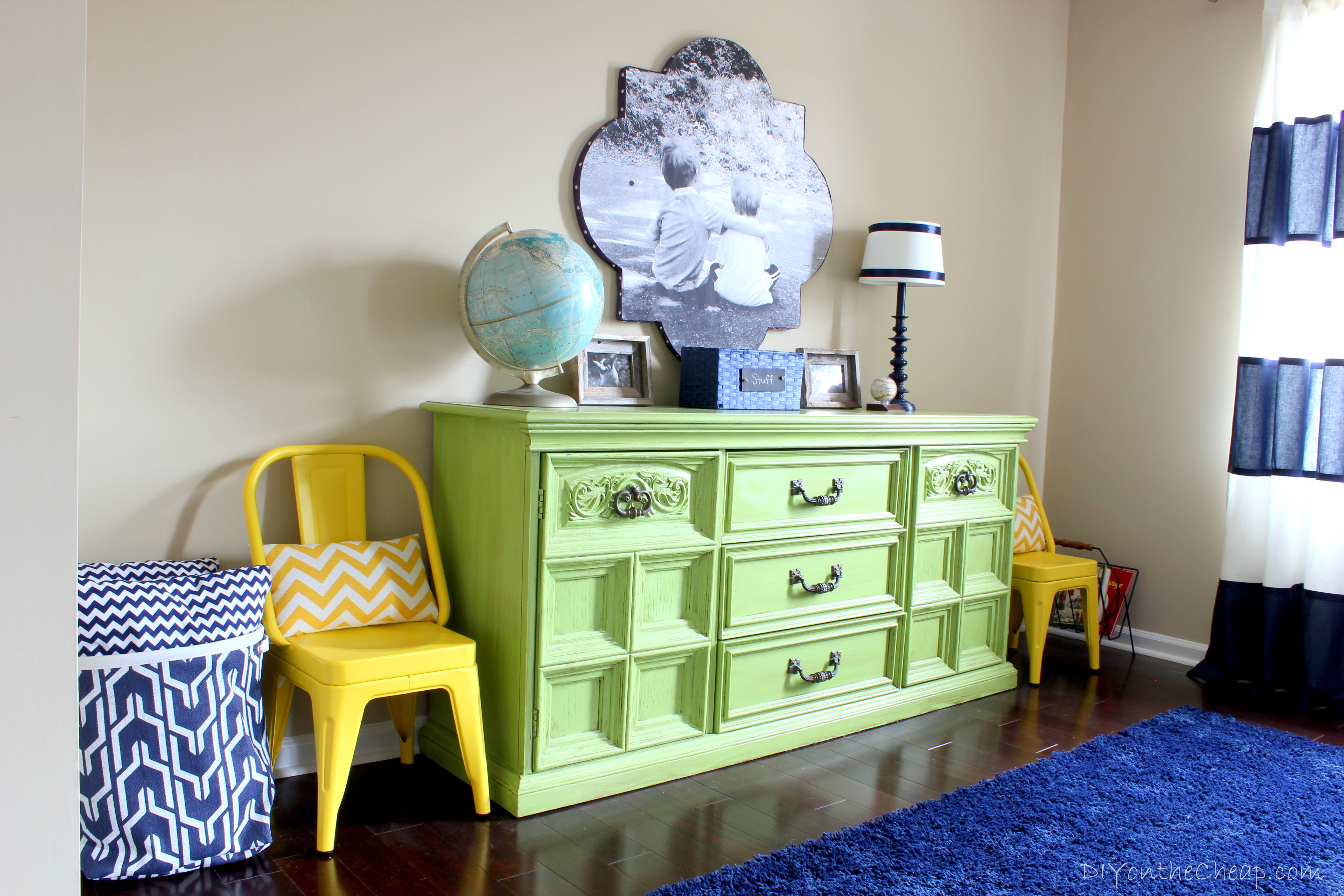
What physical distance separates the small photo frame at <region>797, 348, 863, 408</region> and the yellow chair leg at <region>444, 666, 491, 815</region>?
1490 mm

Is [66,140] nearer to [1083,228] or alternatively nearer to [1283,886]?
[1283,886]

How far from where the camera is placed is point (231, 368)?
219 cm

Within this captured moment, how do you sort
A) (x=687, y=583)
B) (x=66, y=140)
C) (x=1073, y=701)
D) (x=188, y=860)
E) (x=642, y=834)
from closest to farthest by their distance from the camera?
(x=66, y=140) < (x=188, y=860) < (x=642, y=834) < (x=687, y=583) < (x=1073, y=701)

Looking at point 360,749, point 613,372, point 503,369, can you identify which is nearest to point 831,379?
point 613,372

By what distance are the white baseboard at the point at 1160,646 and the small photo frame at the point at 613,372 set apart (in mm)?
1899

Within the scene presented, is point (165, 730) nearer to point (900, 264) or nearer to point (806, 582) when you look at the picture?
point (806, 582)

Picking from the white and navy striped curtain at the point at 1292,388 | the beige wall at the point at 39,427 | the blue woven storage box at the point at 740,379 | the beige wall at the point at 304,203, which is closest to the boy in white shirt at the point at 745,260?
the beige wall at the point at 304,203

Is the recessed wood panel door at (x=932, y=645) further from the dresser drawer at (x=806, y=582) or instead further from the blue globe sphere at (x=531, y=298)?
the blue globe sphere at (x=531, y=298)

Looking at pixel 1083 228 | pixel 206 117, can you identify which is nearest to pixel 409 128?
pixel 206 117

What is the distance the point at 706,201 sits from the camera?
2.90 metres

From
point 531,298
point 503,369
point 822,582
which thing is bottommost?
point 822,582

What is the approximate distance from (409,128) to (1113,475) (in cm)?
283

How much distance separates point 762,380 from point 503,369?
0.72 metres

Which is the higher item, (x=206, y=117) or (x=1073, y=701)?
(x=206, y=117)
